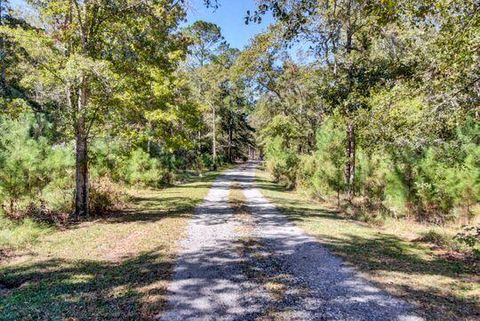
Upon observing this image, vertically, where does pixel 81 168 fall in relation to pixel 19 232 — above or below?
above

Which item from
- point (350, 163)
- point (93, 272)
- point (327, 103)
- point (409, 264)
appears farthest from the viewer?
point (350, 163)

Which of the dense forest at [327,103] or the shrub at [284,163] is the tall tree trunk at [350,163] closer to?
the dense forest at [327,103]

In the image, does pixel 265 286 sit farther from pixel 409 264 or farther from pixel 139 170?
pixel 139 170

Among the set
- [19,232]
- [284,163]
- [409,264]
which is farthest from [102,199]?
[284,163]

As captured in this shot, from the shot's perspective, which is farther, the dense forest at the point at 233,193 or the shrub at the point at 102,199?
the shrub at the point at 102,199

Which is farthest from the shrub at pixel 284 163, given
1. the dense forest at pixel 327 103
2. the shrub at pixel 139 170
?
the shrub at pixel 139 170

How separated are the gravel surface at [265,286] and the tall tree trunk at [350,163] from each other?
6934 mm

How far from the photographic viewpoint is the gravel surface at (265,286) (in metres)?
4.98

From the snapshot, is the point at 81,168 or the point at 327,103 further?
the point at 327,103

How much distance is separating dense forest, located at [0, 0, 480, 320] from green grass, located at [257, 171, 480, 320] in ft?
0.14

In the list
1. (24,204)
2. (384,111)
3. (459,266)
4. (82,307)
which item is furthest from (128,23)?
(459,266)

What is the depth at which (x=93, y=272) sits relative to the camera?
22.0 ft

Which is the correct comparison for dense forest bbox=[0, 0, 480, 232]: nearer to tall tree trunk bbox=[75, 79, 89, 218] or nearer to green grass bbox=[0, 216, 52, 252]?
tall tree trunk bbox=[75, 79, 89, 218]

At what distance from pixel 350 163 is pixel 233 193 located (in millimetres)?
6411
